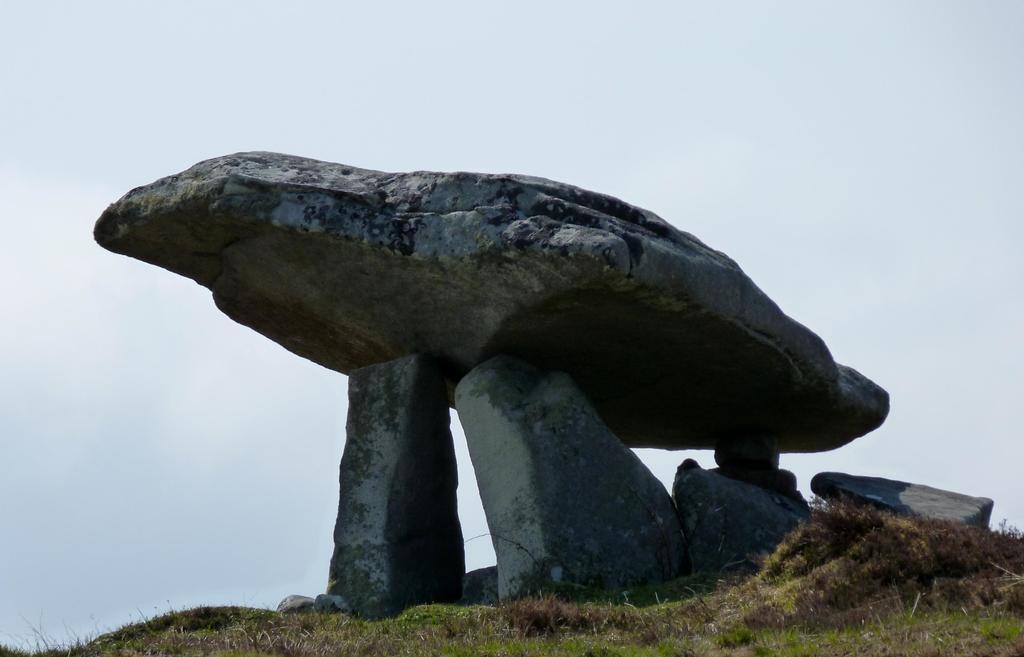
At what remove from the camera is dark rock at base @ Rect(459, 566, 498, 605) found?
46.3 ft

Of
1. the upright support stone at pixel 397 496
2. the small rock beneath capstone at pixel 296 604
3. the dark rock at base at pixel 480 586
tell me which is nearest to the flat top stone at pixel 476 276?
the upright support stone at pixel 397 496

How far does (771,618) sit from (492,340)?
5136 millimetres

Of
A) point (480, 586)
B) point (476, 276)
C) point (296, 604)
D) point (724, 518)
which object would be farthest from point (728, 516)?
point (296, 604)

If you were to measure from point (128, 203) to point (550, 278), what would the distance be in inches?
178

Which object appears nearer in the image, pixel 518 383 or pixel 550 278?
pixel 550 278

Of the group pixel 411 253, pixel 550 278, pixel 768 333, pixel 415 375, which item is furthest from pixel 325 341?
pixel 768 333

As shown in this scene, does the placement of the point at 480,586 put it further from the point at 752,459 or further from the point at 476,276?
the point at 752,459

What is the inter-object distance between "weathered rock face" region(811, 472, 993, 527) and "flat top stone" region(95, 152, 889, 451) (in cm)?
89

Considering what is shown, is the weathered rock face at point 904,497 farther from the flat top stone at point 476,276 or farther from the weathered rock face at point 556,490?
the weathered rock face at point 556,490

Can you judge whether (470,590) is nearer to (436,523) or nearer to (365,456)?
(436,523)

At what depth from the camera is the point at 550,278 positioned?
13234 millimetres

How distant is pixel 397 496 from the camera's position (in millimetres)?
14508

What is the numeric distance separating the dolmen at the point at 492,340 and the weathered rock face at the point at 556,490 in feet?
0.07

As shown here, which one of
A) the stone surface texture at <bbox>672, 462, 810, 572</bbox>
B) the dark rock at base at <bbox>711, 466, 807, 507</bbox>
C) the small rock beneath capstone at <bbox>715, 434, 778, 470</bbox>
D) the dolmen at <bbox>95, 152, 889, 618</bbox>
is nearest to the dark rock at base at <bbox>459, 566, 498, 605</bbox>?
the dolmen at <bbox>95, 152, 889, 618</bbox>
